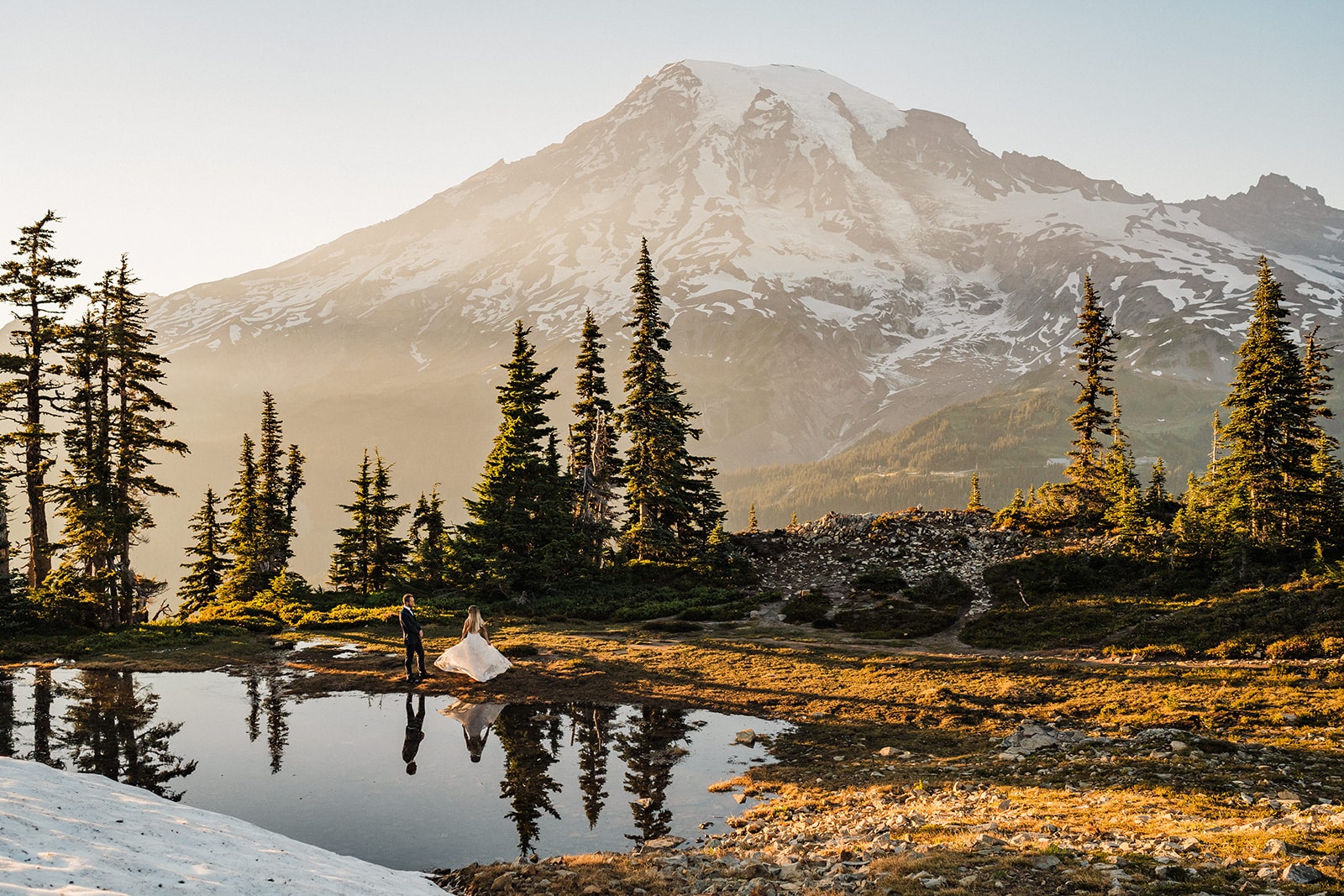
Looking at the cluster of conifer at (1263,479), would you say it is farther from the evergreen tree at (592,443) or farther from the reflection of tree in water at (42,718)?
the reflection of tree in water at (42,718)

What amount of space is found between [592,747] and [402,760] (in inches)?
152

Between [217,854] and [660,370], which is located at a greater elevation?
[660,370]

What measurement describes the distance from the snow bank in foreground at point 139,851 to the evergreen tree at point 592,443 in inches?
1404

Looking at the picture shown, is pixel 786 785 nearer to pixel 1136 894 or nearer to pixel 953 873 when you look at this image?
pixel 953 873

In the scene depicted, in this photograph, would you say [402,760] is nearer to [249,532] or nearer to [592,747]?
[592,747]

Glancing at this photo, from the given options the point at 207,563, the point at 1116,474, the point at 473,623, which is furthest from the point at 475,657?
the point at 207,563

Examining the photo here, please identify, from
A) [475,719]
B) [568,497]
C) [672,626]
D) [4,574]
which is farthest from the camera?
[568,497]

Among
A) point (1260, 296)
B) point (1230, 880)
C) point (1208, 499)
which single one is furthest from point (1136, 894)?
point (1260, 296)

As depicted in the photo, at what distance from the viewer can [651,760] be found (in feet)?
48.1

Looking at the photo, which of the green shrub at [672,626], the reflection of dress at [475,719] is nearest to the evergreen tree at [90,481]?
the reflection of dress at [475,719]

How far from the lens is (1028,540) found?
39.2 metres

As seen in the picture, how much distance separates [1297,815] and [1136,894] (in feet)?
11.6

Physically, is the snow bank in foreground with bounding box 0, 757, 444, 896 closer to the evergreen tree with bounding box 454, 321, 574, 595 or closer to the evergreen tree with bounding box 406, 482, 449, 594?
the evergreen tree with bounding box 454, 321, 574, 595

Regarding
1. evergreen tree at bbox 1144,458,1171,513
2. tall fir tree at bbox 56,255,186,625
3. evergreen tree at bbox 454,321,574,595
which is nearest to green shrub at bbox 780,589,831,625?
evergreen tree at bbox 454,321,574,595
